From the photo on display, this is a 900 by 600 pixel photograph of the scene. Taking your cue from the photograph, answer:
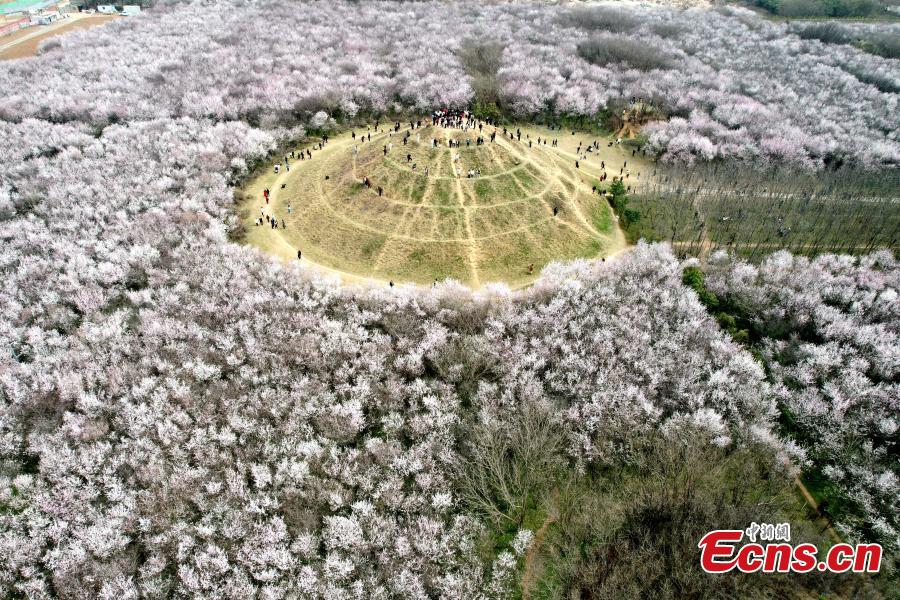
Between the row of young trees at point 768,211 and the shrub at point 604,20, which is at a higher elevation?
the shrub at point 604,20

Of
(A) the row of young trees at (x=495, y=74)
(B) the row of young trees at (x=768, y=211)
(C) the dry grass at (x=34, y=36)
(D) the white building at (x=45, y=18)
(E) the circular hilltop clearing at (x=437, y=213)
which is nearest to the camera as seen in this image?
(E) the circular hilltop clearing at (x=437, y=213)

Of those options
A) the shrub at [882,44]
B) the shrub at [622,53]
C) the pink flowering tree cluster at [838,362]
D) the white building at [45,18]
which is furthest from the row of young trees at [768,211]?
the white building at [45,18]

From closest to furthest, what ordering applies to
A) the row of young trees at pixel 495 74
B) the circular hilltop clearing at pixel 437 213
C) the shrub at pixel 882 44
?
the circular hilltop clearing at pixel 437 213 < the row of young trees at pixel 495 74 < the shrub at pixel 882 44

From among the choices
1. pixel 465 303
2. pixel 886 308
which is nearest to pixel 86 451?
pixel 465 303

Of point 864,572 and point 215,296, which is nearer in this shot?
point 864,572

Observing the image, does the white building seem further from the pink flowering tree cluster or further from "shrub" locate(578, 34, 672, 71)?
the pink flowering tree cluster

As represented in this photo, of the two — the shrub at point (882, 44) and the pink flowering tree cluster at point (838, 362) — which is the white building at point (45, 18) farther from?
the shrub at point (882, 44)

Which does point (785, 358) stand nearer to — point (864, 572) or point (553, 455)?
point (864, 572)
